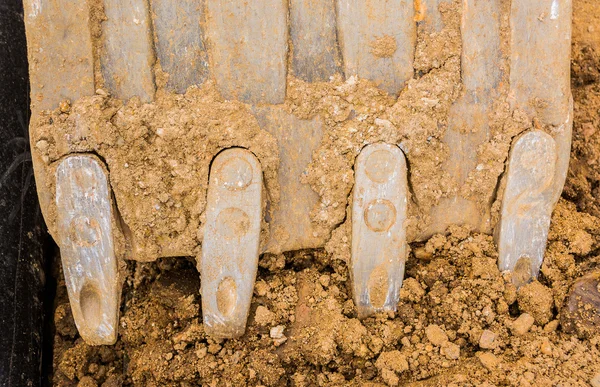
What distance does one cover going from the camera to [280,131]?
1675mm

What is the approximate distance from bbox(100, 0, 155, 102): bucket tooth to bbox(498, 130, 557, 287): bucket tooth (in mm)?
1102

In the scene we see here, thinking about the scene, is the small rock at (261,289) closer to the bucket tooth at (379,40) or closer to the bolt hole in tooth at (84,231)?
the bolt hole in tooth at (84,231)

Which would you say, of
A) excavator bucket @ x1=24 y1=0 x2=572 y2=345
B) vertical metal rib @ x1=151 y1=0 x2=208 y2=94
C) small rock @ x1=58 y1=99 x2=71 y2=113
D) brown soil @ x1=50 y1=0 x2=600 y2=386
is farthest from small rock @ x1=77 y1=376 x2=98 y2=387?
vertical metal rib @ x1=151 y1=0 x2=208 y2=94

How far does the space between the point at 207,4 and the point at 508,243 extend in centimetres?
114

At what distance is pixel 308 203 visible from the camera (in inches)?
67.9

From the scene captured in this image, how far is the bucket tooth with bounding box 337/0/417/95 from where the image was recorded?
167 cm

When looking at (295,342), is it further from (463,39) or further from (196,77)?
(463,39)

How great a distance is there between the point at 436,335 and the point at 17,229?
138 cm

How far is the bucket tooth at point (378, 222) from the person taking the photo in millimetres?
1655

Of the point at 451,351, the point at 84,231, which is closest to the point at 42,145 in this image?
the point at 84,231

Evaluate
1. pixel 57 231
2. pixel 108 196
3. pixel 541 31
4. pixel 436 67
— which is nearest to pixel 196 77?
pixel 108 196

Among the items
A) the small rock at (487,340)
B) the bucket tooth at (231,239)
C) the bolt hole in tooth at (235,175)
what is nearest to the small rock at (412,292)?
the small rock at (487,340)

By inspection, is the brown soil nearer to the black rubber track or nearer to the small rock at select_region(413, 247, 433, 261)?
the small rock at select_region(413, 247, 433, 261)

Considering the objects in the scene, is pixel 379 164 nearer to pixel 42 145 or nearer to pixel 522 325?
pixel 522 325
